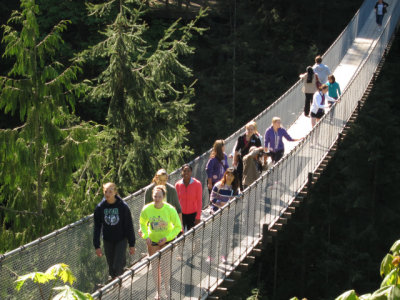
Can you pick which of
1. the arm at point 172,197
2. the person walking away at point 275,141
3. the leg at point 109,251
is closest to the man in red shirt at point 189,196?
the arm at point 172,197

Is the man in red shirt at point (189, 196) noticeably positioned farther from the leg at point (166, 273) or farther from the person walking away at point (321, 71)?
the person walking away at point (321, 71)

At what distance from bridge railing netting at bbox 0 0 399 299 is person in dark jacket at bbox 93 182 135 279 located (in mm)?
268

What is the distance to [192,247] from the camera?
6535 millimetres

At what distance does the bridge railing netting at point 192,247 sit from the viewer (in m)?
5.75

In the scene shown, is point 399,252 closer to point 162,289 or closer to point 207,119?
point 162,289

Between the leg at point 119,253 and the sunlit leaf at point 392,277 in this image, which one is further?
the leg at point 119,253

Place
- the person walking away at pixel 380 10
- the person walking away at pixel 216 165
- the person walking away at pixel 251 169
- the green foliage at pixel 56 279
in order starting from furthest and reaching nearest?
the person walking away at pixel 380 10, the person walking away at pixel 251 169, the person walking away at pixel 216 165, the green foliage at pixel 56 279

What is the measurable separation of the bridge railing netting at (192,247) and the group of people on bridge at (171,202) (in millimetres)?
156

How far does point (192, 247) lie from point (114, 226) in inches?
31.7

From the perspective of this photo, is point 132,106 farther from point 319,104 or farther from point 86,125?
point 319,104

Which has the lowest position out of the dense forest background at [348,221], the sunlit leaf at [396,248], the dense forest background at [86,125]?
the dense forest background at [348,221]

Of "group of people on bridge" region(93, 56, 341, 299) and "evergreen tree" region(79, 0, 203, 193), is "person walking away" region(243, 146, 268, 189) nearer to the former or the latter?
"group of people on bridge" region(93, 56, 341, 299)

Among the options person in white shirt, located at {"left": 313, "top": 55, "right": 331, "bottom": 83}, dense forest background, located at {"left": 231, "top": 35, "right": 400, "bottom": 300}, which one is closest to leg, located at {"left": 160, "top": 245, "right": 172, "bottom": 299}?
person in white shirt, located at {"left": 313, "top": 55, "right": 331, "bottom": 83}

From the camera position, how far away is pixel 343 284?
25250 mm
